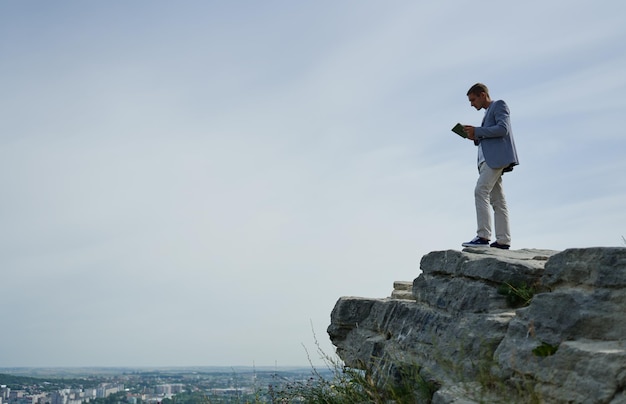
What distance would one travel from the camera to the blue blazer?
31.5 feet

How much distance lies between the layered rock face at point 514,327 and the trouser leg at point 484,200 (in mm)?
711

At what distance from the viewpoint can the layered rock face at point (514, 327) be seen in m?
6.06

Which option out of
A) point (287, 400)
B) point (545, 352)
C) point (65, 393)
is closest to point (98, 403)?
point (65, 393)

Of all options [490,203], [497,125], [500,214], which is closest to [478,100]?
[497,125]

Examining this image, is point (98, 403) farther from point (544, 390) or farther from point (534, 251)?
point (544, 390)

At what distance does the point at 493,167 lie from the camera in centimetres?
959

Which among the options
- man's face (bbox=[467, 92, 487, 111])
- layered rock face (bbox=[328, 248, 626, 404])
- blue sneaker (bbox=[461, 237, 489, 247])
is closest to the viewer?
layered rock face (bbox=[328, 248, 626, 404])

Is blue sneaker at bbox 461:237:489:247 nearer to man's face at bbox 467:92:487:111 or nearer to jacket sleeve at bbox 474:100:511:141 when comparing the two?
jacket sleeve at bbox 474:100:511:141

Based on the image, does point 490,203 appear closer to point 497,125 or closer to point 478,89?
point 497,125

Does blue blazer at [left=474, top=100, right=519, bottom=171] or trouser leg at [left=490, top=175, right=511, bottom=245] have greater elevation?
blue blazer at [left=474, top=100, right=519, bottom=171]

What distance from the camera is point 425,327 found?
27.2 feet

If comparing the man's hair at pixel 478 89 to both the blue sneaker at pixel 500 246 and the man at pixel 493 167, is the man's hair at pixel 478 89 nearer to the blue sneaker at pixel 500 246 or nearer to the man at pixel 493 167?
the man at pixel 493 167

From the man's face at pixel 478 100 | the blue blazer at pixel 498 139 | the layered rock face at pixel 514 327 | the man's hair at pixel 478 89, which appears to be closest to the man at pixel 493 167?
the blue blazer at pixel 498 139

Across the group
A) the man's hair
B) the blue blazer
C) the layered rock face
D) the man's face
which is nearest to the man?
the blue blazer
